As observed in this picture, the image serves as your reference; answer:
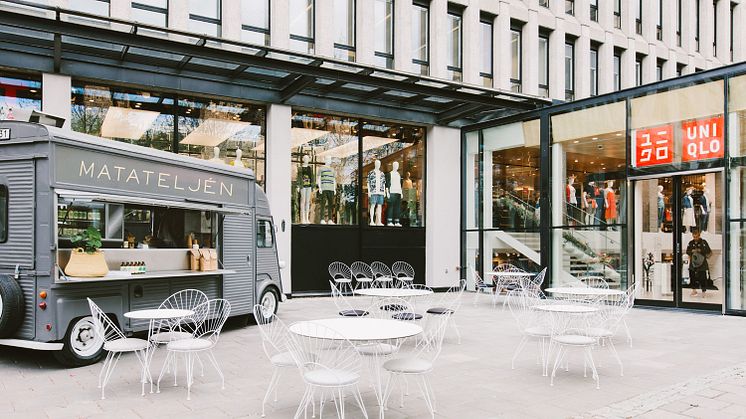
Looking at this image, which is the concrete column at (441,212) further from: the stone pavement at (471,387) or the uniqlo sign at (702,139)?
the stone pavement at (471,387)

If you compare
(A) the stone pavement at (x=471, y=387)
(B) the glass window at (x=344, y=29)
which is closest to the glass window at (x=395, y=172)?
(B) the glass window at (x=344, y=29)

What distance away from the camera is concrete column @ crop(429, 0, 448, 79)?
17000 millimetres

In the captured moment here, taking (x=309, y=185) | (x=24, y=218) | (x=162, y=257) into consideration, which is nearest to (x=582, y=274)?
(x=309, y=185)

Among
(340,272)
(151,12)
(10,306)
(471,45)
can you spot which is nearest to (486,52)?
(471,45)

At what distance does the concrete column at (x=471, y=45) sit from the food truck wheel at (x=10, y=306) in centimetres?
1352

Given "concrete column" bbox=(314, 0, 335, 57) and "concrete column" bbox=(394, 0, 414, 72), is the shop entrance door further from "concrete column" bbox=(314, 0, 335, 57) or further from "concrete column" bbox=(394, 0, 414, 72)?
"concrete column" bbox=(314, 0, 335, 57)

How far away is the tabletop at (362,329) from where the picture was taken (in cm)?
511

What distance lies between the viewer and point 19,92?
1194 cm

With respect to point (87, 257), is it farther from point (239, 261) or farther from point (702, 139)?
point (702, 139)

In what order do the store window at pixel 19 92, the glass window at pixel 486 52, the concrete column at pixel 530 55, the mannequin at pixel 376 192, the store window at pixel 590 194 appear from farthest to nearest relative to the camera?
the concrete column at pixel 530 55, the glass window at pixel 486 52, the mannequin at pixel 376 192, the store window at pixel 590 194, the store window at pixel 19 92

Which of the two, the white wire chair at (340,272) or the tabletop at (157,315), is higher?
the tabletop at (157,315)

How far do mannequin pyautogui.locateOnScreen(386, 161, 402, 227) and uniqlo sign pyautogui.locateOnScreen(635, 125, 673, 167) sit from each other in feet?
21.3

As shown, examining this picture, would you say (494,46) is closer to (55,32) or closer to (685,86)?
(685,86)

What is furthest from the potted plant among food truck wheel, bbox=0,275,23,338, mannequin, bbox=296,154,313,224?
mannequin, bbox=296,154,313,224
